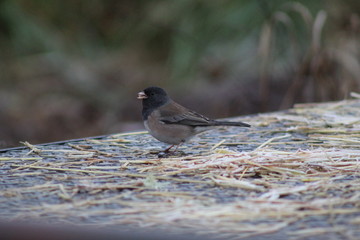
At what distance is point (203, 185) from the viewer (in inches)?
112

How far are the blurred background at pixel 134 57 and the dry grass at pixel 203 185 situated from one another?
4.45 m

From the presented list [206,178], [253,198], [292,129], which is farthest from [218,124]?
[253,198]

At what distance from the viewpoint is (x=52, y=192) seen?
8.89ft

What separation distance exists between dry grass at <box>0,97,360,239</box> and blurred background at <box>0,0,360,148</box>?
4447mm

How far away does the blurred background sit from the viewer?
28.9ft

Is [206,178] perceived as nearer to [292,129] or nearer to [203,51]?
[292,129]

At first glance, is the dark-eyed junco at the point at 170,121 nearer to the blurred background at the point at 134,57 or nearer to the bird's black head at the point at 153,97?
the bird's black head at the point at 153,97

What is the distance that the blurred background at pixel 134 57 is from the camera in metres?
8.80

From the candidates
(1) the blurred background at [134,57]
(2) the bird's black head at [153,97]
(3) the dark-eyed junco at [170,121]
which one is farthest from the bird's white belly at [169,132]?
(1) the blurred background at [134,57]

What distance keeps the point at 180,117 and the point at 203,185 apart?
167 centimetres

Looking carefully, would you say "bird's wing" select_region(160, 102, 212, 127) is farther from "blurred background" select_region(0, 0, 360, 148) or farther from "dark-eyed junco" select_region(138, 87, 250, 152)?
"blurred background" select_region(0, 0, 360, 148)

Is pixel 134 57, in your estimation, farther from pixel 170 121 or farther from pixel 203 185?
pixel 203 185

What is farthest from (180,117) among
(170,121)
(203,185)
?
(203,185)

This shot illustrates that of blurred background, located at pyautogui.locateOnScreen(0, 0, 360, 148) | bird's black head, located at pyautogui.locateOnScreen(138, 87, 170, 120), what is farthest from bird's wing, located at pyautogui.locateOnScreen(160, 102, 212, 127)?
blurred background, located at pyautogui.locateOnScreen(0, 0, 360, 148)
